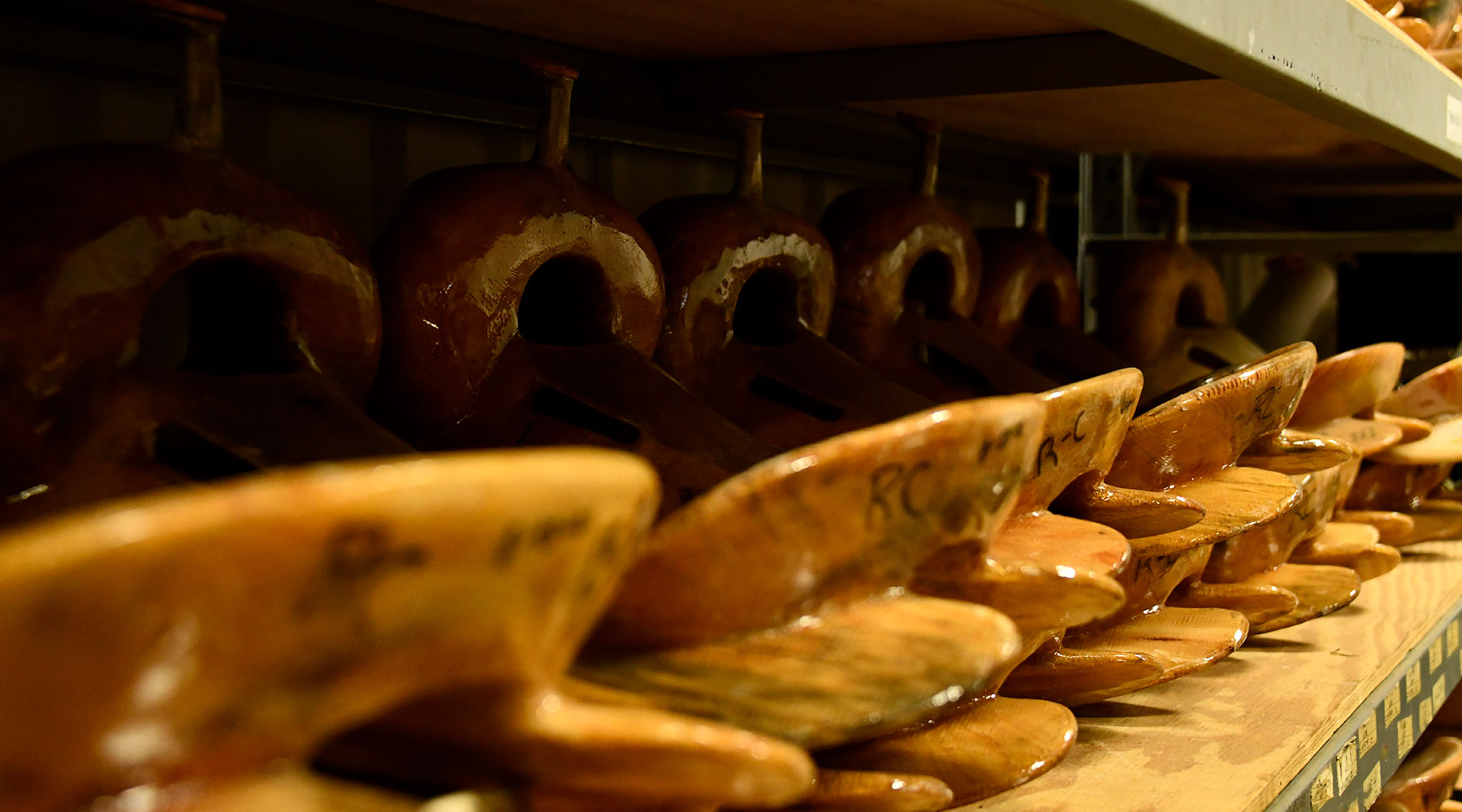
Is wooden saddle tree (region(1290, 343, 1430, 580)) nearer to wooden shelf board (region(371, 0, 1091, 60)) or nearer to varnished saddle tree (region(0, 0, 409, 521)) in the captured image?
wooden shelf board (region(371, 0, 1091, 60))

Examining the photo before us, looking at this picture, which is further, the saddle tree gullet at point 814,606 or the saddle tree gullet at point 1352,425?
the saddle tree gullet at point 1352,425

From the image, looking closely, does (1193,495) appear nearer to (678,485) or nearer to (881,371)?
(881,371)

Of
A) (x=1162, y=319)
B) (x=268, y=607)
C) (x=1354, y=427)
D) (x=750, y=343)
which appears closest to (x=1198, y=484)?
(x=750, y=343)

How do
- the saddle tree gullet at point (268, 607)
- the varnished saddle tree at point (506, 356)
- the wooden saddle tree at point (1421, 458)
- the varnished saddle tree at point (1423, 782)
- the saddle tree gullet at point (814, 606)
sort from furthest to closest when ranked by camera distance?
the varnished saddle tree at point (1423, 782) → the wooden saddle tree at point (1421, 458) → the varnished saddle tree at point (506, 356) → the saddle tree gullet at point (814, 606) → the saddle tree gullet at point (268, 607)

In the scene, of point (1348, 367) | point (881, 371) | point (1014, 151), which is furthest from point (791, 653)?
point (1014, 151)

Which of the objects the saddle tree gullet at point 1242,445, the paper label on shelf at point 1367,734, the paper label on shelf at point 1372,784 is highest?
the saddle tree gullet at point 1242,445

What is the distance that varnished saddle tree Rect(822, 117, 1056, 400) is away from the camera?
0.94m

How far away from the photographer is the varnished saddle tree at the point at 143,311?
0.46 meters

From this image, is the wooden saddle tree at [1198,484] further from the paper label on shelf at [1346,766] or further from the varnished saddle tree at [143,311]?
the varnished saddle tree at [143,311]

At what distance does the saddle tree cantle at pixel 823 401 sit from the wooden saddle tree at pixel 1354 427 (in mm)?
441

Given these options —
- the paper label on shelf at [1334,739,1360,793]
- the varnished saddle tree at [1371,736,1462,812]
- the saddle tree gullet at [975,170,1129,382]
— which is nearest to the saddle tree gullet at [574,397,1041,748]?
the paper label on shelf at [1334,739,1360,793]

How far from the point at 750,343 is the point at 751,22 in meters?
0.19

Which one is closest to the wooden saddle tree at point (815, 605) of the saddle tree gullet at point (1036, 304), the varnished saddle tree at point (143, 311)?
the varnished saddle tree at point (143, 311)

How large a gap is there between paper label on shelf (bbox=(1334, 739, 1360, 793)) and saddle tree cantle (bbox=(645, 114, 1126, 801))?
225 millimetres
